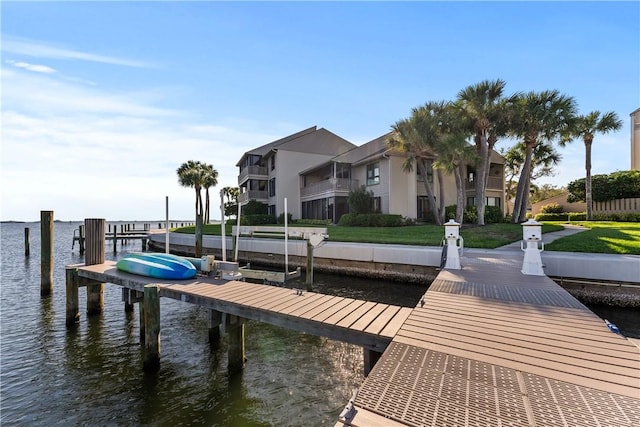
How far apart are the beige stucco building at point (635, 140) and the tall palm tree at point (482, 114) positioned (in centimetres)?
1897

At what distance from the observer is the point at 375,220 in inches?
908

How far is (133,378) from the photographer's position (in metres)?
5.75

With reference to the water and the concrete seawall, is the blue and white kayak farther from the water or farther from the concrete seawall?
the concrete seawall

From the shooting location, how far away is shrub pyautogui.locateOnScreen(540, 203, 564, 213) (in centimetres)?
3228

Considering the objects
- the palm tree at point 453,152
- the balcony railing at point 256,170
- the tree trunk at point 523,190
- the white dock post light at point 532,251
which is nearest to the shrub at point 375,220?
the palm tree at point 453,152

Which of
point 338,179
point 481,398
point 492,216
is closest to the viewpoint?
point 481,398

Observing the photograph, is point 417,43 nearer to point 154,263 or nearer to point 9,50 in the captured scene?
point 154,263

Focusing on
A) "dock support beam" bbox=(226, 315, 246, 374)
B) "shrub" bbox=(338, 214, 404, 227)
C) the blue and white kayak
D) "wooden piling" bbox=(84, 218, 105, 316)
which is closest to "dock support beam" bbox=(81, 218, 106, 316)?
"wooden piling" bbox=(84, 218, 105, 316)

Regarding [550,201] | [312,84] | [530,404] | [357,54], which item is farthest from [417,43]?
[550,201]

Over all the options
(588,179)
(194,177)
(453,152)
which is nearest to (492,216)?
(453,152)

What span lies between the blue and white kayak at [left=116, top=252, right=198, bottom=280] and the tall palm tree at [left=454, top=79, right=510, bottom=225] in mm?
20352

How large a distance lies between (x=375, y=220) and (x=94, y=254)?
1747 cm

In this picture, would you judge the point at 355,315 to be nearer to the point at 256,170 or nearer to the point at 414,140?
the point at 414,140

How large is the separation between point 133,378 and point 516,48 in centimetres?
1372
